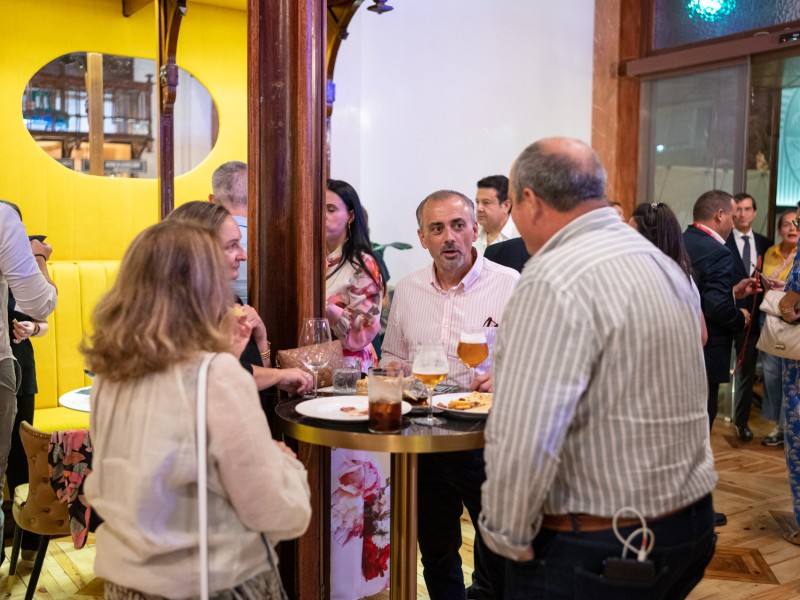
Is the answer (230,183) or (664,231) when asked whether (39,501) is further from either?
(664,231)

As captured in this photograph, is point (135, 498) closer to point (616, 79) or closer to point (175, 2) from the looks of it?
point (175, 2)

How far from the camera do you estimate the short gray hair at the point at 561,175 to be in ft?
6.04

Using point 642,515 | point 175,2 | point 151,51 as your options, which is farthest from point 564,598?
point 151,51

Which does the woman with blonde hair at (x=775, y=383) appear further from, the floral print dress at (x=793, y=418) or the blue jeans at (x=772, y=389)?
the floral print dress at (x=793, y=418)

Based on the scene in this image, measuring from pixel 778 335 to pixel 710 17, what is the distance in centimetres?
429

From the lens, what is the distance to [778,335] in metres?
3.98

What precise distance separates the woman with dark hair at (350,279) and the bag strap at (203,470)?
1600mm

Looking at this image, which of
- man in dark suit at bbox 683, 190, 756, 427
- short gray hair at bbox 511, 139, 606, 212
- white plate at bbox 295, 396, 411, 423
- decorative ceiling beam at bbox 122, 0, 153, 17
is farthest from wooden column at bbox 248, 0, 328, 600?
decorative ceiling beam at bbox 122, 0, 153, 17

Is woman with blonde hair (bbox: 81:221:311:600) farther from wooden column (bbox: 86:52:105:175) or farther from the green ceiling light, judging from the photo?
Result: the green ceiling light

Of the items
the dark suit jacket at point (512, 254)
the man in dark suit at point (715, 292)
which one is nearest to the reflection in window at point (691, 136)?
the man in dark suit at point (715, 292)

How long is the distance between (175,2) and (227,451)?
11.4 feet

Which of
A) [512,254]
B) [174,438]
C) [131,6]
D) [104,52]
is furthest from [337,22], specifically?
[174,438]

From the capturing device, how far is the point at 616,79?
26.0 feet

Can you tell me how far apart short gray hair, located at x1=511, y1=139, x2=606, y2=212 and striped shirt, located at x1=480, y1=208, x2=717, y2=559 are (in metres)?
0.11
